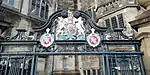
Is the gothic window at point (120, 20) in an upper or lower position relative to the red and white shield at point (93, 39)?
upper

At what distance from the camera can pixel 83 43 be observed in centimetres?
503

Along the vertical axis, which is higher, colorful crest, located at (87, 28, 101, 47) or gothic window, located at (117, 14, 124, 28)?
gothic window, located at (117, 14, 124, 28)

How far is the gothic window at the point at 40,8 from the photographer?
49.3ft

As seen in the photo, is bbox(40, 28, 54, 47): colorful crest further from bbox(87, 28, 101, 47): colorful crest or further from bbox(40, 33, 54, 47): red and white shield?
bbox(87, 28, 101, 47): colorful crest

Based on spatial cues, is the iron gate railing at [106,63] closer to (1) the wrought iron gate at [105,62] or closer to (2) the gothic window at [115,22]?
(1) the wrought iron gate at [105,62]

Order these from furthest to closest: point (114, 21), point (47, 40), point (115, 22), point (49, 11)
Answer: point (49, 11) < point (114, 21) < point (115, 22) < point (47, 40)

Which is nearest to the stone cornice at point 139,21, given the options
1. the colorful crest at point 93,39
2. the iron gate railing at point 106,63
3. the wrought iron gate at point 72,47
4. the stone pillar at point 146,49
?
the stone pillar at point 146,49

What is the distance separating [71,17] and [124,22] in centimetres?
839

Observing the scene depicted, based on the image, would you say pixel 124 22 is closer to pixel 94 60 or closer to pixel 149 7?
pixel 94 60

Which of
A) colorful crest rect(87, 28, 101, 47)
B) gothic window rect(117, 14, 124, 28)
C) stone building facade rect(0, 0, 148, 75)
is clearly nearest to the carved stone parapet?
colorful crest rect(87, 28, 101, 47)

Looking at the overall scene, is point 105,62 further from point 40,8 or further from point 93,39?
point 40,8

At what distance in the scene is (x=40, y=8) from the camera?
1540 centimetres

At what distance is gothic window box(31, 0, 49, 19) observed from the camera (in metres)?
15.0

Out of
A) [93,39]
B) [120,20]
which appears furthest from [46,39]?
[120,20]
